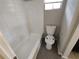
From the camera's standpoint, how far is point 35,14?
2.04 m

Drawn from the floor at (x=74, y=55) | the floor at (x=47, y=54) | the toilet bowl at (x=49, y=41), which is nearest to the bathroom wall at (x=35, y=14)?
the toilet bowl at (x=49, y=41)

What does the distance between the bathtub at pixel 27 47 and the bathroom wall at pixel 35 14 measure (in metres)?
0.17

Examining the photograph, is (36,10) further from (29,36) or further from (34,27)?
(29,36)

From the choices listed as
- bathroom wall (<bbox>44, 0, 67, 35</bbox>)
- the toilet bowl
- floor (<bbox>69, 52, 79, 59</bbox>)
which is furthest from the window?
floor (<bbox>69, 52, 79, 59</bbox>)

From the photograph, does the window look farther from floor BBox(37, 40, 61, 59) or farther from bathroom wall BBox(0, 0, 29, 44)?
floor BBox(37, 40, 61, 59)

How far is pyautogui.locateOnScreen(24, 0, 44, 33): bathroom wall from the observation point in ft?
6.31

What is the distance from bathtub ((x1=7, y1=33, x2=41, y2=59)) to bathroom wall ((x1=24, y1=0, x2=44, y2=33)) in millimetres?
167

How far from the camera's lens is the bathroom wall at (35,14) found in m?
1.92

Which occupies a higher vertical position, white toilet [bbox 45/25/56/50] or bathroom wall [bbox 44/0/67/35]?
bathroom wall [bbox 44/0/67/35]

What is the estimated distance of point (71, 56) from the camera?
2.21 m

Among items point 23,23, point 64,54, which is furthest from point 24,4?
point 64,54

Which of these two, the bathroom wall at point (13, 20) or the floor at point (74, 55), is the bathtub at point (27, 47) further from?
the floor at point (74, 55)

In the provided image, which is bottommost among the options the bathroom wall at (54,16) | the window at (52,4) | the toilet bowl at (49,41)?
the toilet bowl at (49,41)

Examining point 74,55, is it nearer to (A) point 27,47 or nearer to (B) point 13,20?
(A) point 27,47
